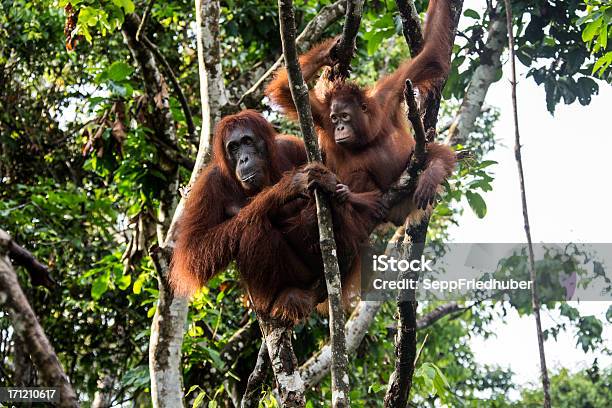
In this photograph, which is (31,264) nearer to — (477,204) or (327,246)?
(327,246)

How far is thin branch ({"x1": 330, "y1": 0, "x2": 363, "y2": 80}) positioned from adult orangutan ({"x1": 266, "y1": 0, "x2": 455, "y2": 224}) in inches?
2.7

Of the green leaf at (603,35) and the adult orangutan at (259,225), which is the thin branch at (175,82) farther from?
the green leaf at (603,35)

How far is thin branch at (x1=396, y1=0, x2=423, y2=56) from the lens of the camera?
401cm

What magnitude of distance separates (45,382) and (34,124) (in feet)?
30.9

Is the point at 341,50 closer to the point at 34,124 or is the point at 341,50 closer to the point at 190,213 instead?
the point at 190,213

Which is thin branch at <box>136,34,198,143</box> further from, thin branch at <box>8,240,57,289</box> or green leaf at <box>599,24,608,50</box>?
thin branch at <box>8,240,57,289</box>

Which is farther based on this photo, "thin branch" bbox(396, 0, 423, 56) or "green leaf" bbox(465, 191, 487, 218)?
"green leaf" bbox(465, 191, 487, 218)

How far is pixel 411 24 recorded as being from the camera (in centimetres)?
420

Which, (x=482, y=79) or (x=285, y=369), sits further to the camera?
(x=482, y=79)

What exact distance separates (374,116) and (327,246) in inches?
63.2

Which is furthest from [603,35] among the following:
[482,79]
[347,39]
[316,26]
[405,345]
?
[316,26]

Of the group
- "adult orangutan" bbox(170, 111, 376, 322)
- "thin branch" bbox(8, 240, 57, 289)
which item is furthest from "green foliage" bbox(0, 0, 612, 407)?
"thin branch" bbox(8, 240, 57, 289)

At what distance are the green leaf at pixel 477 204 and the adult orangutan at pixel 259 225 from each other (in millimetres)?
1642

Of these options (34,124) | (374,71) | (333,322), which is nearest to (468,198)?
(333,322)
